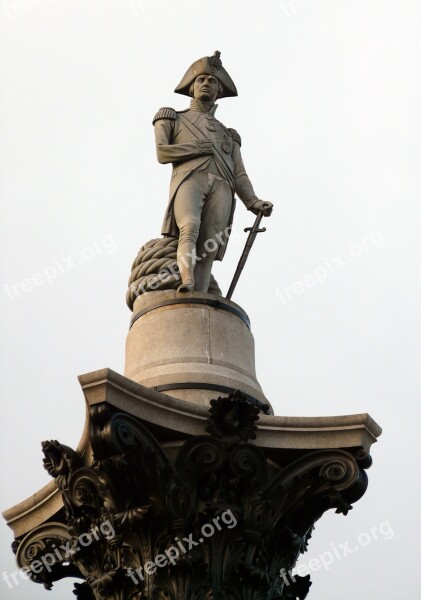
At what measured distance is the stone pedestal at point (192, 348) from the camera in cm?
1386

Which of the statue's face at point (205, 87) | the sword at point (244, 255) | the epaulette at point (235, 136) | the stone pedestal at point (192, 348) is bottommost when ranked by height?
the stone pedestal at point (192, 348)

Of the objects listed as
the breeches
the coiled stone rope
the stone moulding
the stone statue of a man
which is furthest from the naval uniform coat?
the stone moulding

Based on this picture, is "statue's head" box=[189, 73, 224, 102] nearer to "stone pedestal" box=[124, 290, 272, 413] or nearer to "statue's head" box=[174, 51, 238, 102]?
"statue's head" box=[174, 51, 238, 102]

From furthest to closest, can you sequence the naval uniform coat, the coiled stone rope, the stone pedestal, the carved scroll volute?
the naval uniform coat → the coiled stone rope → the stone pedestal → the carved scroll volute

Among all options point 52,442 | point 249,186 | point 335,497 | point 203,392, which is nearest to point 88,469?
point 52,442

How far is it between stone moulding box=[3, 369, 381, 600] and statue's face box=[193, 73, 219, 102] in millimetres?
5860

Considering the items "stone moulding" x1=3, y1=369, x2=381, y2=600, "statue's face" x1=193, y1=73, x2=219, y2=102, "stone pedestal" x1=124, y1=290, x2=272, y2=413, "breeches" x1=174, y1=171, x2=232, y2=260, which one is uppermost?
"statue's face" x1=193, y1=73, x2=219, y2=102

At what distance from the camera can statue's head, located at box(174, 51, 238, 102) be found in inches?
672

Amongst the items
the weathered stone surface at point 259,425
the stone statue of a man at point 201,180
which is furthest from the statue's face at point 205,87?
the weathered stone surface at point 259,425

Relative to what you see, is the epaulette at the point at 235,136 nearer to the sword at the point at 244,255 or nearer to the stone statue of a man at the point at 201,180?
the stone statue of a man at the point at 201,180

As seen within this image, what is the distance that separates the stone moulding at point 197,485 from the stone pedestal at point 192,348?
3.02 feet

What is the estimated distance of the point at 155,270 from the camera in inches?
622

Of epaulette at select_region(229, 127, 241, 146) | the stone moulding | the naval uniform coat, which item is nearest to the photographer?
the stone moulding

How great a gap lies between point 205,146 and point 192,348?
3401 mm
